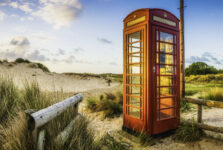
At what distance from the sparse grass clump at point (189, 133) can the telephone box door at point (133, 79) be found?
3.27 feet

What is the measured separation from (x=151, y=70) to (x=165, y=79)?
67cm

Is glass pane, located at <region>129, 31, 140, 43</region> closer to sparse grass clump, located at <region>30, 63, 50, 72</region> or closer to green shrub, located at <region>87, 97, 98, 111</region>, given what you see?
green shrub, located at <region>87, 97, 98, 111</region>

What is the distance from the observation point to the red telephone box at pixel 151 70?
3.90m

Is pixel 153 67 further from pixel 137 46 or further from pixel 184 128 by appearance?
pixel 184 128

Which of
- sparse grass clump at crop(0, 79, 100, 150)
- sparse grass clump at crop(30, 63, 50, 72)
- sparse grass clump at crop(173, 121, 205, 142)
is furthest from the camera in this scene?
sparse grass clump at crop(30, 63, 50, 72)

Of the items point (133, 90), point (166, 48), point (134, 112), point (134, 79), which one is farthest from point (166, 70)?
point (134, 112)

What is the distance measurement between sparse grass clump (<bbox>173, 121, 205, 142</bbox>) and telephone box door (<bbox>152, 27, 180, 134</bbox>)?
0.27m

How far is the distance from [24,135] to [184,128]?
3755mm

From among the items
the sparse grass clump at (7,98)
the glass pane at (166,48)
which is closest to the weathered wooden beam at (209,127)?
the glass pane at (166,48)

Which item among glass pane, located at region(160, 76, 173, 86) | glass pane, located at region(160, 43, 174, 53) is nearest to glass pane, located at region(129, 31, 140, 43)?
glass pane, located at region(160, 43, 174, 53)

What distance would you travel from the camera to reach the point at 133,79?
4.40 metres

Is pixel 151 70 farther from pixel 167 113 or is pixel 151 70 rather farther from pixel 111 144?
pixel 111 144

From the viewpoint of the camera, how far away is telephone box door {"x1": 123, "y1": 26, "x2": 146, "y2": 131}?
420cm

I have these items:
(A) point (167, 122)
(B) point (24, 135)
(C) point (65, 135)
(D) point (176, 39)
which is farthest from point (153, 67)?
(B) point (24, 135)
